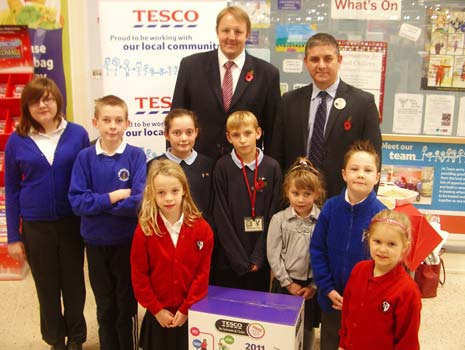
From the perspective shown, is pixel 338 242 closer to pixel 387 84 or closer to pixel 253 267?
pixel 253 267

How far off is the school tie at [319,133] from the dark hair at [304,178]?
0.12m

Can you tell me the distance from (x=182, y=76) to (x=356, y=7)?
170 centimetres

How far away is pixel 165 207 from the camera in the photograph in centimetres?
192

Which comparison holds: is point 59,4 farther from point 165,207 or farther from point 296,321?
point 296,321

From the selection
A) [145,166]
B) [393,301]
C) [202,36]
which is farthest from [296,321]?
[202,36]

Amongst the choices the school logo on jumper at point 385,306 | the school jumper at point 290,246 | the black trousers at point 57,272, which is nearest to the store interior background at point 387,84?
the black trousers at point 57,272

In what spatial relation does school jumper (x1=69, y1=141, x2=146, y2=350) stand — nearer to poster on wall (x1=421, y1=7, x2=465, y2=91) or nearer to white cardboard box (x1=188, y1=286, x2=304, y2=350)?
white cardboard box (x1=188, y1=286, x2=304, y2=350)

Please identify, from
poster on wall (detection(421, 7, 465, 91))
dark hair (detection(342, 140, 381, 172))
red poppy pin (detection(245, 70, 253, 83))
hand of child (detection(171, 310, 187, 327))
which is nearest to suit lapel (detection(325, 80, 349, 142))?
dark hair (detection(342, 140, 381, 172))

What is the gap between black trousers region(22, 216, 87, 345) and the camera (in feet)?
7.13

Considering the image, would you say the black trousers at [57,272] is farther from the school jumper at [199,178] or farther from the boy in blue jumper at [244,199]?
the boy in blue jumper at [244,199]

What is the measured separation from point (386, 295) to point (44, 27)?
305 centimetres

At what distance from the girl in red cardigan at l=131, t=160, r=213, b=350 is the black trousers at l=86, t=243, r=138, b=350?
210 mm

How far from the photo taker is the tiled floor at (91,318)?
102 inches

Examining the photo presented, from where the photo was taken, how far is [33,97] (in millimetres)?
2068
